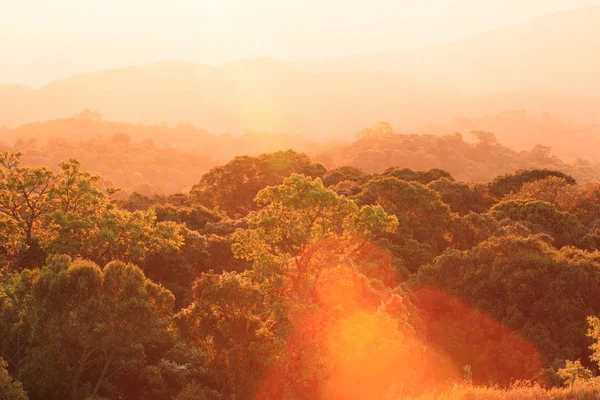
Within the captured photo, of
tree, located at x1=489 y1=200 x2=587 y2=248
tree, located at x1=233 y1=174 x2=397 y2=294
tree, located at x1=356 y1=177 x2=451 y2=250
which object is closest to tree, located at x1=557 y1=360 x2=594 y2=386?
tree, located at x1=233 y1=174 x2=397 y2=294

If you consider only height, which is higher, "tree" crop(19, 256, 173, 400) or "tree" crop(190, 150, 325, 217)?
"tree" crop(19, 256, 173, 400)

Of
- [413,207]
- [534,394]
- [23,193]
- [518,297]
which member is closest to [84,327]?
[23,193]

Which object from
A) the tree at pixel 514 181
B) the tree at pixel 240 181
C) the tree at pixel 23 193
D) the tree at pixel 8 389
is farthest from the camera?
the tree at pixel 514 181

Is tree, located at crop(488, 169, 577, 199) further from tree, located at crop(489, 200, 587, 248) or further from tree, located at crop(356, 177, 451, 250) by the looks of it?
tree, located at crop(356, 177, 451, 250)

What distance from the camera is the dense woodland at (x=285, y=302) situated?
1730cm

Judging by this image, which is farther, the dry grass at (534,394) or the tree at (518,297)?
the tree at (518,297)

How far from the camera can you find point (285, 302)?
702 inches

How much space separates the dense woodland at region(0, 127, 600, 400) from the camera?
1730cm

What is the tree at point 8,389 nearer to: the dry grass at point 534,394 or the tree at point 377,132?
the dry grass at point 534,394

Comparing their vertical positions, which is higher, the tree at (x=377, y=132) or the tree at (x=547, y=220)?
the tree at (x=547, y=220)

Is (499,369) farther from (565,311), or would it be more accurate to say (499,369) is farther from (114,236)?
(114,236)

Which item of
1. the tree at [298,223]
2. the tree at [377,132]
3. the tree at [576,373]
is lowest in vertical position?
the tree at [377,132]

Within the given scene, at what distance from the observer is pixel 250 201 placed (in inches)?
2298

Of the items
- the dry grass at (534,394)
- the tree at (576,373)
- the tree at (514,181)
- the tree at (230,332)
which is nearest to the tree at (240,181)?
the tree at (514,181)
